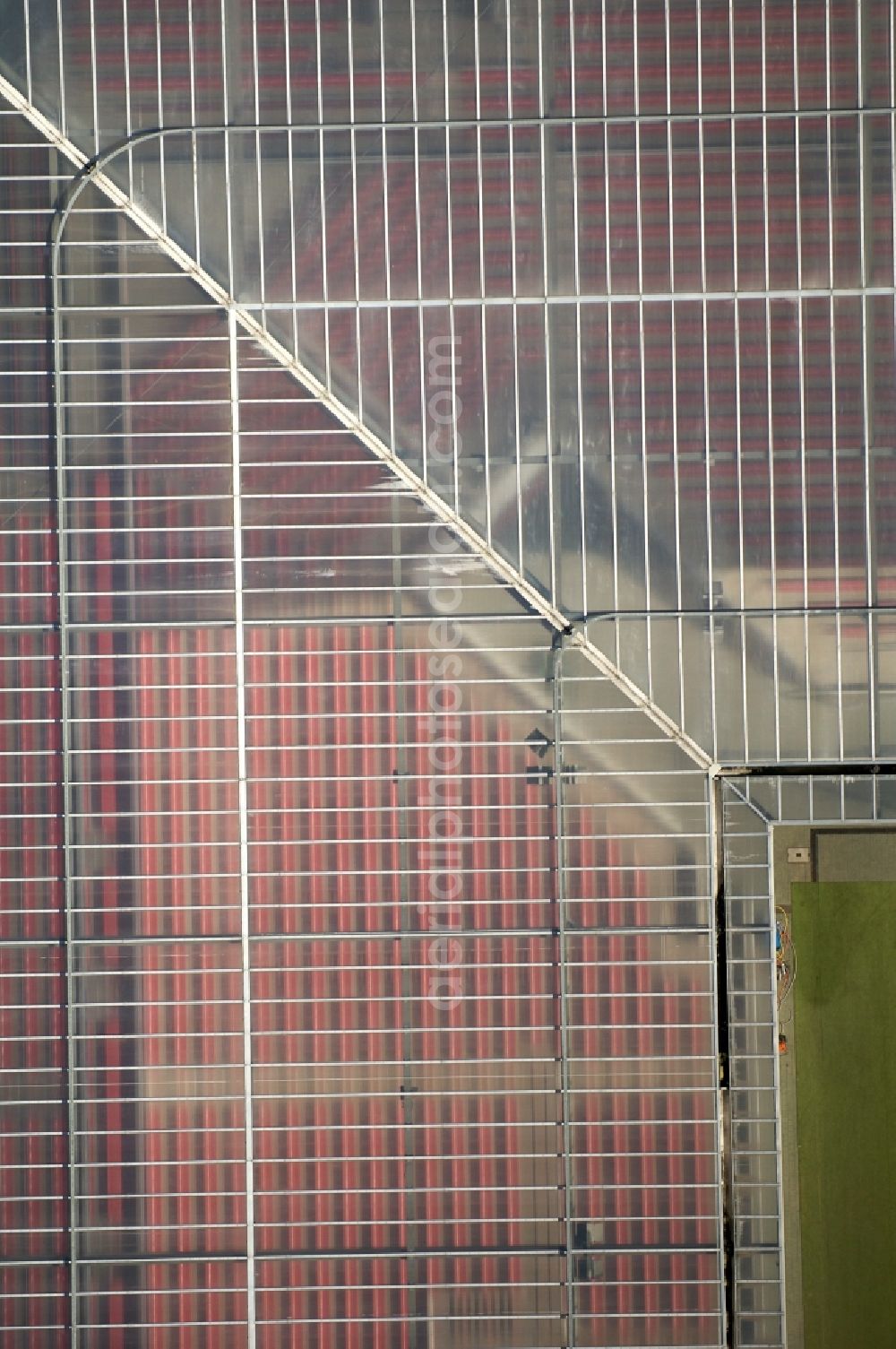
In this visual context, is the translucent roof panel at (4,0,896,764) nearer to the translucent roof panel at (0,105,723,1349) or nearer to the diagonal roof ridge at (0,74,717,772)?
the diagonal roof ridge at (0,74,717,772)

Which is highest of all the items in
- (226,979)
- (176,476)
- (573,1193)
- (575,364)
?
(575,364)

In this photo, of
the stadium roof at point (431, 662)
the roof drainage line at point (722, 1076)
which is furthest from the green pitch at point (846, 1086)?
the roof drainage line at point (722, 1076)

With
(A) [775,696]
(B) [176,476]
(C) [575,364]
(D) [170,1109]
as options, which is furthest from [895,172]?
(D) [170,1109]

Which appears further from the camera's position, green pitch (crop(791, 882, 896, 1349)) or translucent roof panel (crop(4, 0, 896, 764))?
green pitch (crop(791, 882, 896, 1349))

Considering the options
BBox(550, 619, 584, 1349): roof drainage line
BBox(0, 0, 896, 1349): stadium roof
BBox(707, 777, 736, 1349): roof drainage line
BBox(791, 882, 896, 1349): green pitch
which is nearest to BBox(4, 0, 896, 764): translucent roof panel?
BBox(0, 0, 896, 1349): stadium roof

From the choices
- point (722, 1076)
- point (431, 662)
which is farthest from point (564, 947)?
point (431, 662)

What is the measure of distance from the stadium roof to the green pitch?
120cm

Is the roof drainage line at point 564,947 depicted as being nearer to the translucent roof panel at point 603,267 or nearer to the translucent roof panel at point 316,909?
the translucent roof panel at point 316,909

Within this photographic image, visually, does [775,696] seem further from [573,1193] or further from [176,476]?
[176,476]

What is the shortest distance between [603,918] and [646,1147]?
1.53m

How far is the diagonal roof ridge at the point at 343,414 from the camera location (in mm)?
7656

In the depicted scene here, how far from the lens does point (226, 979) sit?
775 cm

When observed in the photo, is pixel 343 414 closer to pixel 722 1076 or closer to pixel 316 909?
pixel 316 909

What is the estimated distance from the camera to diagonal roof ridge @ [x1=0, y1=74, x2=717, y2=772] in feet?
25.1
